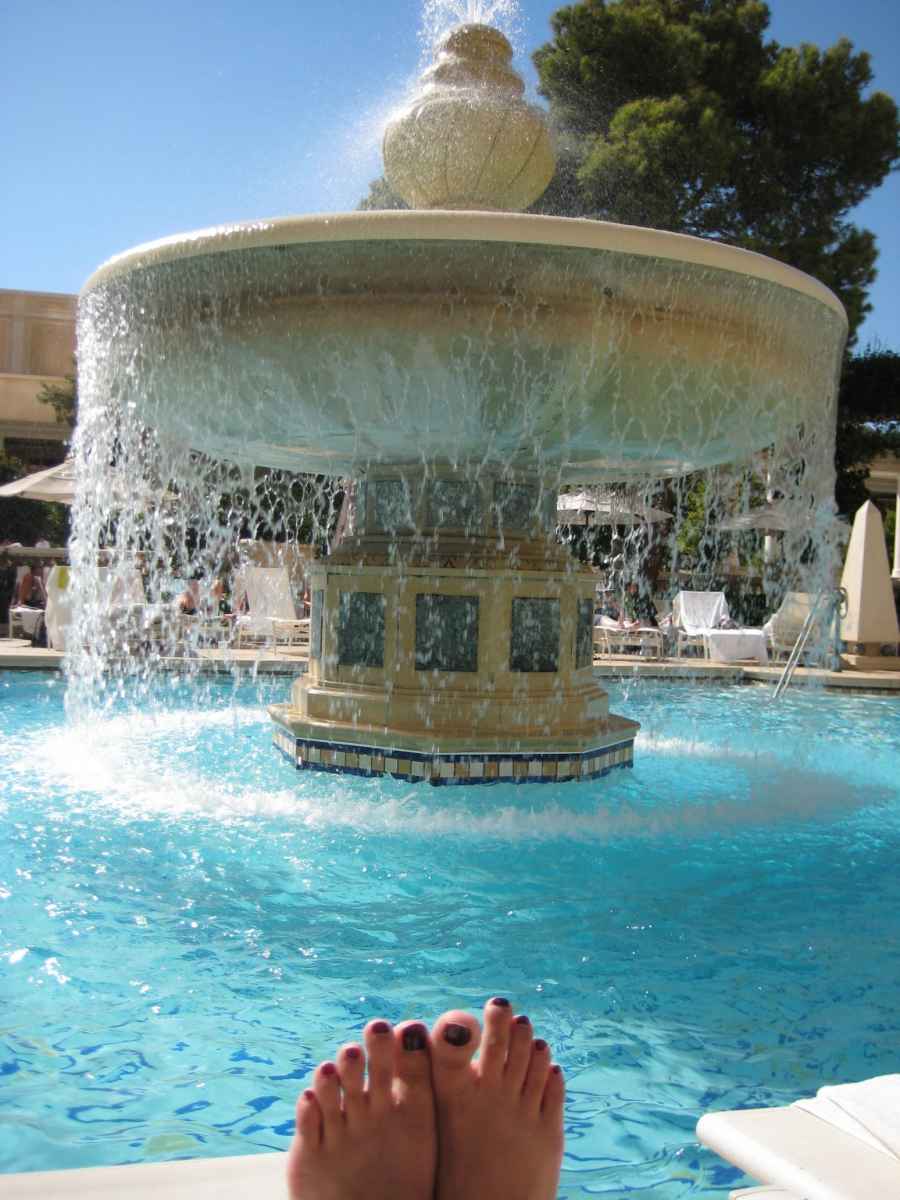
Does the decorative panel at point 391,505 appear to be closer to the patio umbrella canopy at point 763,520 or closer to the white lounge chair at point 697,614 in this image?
the white lounge chair at point 697,614

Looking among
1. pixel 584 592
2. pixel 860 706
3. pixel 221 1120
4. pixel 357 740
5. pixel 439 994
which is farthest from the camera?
pixel 860 706

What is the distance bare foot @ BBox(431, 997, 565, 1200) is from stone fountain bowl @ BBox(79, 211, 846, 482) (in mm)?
2997

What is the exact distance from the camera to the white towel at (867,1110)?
146 centimetres

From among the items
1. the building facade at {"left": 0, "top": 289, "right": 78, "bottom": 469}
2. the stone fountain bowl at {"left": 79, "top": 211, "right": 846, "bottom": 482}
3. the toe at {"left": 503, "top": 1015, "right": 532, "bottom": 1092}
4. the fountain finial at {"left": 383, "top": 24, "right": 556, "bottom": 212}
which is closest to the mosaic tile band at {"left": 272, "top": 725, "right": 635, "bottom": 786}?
the stone fountain bowl at {"left": 79, "top": 211, "right": 846, "bottom": 482}

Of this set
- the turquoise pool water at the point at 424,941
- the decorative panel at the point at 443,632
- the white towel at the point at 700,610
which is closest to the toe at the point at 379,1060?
the turquoise pool water at the point at 424,941

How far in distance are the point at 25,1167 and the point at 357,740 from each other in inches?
131

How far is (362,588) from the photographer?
5.58 metres

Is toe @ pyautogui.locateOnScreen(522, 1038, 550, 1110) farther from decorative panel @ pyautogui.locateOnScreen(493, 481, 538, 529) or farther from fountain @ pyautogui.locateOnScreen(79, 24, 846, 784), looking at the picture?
decorative panel @ pyautogui.locateOnScreen(493, 481, 538, 529)

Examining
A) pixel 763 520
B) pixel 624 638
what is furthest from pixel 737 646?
pixel 763 520

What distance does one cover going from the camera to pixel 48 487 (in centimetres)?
1459

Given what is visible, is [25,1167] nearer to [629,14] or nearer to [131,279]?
[131,279]

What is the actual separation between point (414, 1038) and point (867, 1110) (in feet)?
2.03

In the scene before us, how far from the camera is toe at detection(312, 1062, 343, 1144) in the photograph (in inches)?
57.5

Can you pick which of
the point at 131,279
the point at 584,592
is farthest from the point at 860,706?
the point at 131,279
